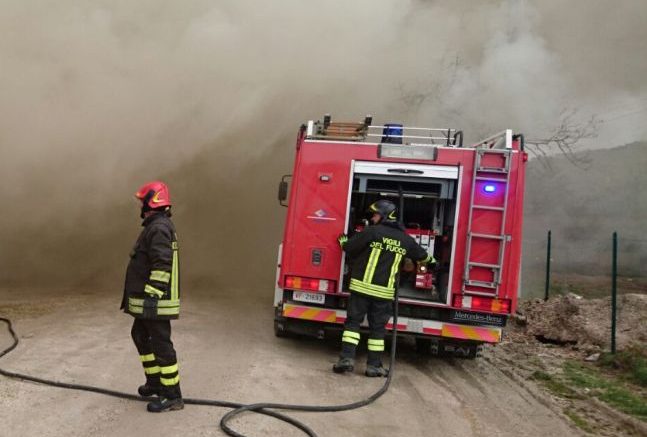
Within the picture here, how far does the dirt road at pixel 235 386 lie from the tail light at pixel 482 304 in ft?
2.33

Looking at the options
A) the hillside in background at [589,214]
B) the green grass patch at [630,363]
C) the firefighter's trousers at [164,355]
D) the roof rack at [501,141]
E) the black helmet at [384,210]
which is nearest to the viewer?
the firefighter's trousers at [164,355]

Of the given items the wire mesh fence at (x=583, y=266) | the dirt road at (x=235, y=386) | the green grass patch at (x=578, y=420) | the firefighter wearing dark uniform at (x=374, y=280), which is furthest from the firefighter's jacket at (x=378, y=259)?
the wire mesh fence at (x=583, y=266)

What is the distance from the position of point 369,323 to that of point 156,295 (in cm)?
234

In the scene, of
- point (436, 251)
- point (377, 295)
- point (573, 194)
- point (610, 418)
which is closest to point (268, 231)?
point (436, 251)

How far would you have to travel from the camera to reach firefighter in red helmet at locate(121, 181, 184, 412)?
3.50 metres

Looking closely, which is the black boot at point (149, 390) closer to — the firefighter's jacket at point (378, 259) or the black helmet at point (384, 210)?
the firefighter's jacket at point (378, 259)

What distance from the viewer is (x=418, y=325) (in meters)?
5.43

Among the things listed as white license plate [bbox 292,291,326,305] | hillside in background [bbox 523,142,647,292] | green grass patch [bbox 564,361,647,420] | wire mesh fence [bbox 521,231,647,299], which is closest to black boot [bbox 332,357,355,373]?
white license plate [bbox 292,291,326,305]

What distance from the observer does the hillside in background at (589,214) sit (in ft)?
71.2

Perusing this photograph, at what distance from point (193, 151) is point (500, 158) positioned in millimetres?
6425

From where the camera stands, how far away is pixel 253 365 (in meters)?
4.91

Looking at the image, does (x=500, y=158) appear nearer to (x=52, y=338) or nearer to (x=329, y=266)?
(x=329, y=266)

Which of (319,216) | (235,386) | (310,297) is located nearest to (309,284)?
(310,297)

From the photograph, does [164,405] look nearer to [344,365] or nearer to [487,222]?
[344,365]
